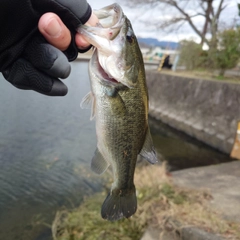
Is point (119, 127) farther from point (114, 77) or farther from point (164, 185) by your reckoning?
point (164, 185)

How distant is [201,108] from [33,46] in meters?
10.5

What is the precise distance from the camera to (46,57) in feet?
5.36

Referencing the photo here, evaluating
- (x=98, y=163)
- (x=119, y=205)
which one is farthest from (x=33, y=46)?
(x=119, y=205)

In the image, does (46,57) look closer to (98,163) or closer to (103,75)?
(103,75)

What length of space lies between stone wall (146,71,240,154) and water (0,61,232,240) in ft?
1.64

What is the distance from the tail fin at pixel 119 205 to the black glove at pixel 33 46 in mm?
763

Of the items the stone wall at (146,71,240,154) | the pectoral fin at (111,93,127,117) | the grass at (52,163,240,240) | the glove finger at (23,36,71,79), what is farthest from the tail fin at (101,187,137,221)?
the stone wall at (146,71,240,154)

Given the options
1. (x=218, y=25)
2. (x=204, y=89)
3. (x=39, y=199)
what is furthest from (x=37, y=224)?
(x=218, y=25)

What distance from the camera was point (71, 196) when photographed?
612cm

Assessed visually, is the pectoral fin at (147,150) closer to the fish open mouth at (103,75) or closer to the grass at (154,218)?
the fish open mouth at (103,75)

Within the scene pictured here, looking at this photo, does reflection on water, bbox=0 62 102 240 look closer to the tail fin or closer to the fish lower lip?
the tail fin

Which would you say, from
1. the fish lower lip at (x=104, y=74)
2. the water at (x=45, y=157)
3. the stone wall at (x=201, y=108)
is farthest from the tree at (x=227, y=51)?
the fish lower lip at (x=104, y=74)

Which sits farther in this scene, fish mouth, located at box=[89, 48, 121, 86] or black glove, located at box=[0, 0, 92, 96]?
fish mouth, located at box=[89, 48, 121, 86]

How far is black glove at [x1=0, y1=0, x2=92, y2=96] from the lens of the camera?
151 centimetres
